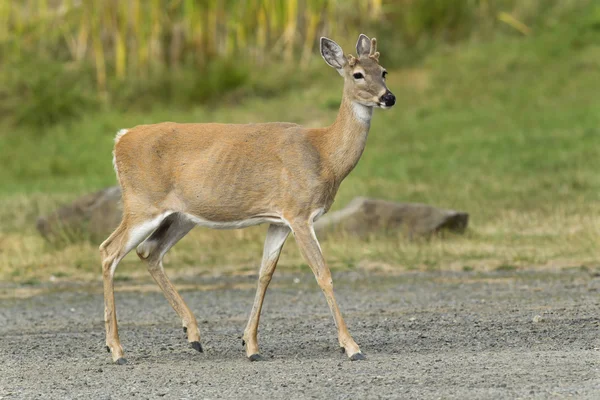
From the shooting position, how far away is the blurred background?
18578 millimetres

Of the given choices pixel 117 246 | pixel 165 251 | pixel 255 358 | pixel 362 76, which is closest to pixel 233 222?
pixel 165 251

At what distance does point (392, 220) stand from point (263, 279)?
6.11 m

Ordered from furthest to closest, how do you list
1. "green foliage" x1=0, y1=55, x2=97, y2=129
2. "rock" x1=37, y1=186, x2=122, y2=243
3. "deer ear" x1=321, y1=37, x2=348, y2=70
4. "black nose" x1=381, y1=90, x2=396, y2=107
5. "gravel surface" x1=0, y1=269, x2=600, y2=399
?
"green foliage" x1=0, y1=55, x2=97, y2=129, "rock" x1=37, y1=186, x2=122, y2=243, "deer ear" x1=321, y1=37, x2=348, y2=70, "black nose" x1=381, y1=90, x2=396, y2=107, "gravel surface" x1=0, y1=269, x2=600, y2=399

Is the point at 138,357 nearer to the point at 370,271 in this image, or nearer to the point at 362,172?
the point at 370,271

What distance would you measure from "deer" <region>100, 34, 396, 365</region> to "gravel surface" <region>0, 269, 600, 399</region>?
0.54 metres

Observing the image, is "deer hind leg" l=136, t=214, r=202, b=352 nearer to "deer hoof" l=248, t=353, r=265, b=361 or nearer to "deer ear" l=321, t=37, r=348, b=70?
"deer hoof" l=248, t=353, r=265, b=361

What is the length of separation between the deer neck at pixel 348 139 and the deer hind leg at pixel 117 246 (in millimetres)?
1308

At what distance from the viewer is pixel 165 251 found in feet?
30.4

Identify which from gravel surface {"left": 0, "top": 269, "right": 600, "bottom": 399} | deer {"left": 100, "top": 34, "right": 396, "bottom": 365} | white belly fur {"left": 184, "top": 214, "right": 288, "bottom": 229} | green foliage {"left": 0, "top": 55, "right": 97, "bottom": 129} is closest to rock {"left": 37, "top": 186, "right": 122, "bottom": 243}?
gravel surface {"left": 0, "top": 269, "right": 600, "bottom": 399}

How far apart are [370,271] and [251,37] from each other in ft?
46.3

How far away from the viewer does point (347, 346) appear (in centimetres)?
829

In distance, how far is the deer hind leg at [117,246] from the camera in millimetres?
8812

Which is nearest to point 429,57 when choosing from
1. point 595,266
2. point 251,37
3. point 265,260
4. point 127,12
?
point 251,37

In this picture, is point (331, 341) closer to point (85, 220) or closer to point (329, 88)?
point (85, 220)
